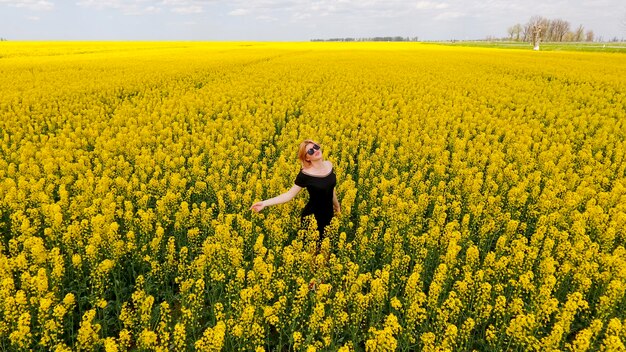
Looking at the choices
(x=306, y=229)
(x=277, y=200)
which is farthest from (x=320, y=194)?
(x=306, y=229)

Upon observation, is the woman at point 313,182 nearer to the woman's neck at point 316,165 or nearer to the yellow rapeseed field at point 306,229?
the woman's neck at point 316,165

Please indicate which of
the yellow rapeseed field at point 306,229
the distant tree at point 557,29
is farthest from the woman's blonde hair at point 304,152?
the distant tree at point 557,29

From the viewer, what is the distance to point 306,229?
6133 millimetres

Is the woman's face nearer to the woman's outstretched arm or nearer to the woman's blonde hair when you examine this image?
the woman's blonde hair

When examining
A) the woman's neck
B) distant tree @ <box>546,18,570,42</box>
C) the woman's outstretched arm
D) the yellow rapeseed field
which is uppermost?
distant tree @ <box>546,18,570,42</box>

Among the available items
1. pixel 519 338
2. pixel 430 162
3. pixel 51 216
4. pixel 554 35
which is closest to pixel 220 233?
pixel 51 216

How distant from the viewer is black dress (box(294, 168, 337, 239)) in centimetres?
534

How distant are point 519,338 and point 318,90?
15.4 meters

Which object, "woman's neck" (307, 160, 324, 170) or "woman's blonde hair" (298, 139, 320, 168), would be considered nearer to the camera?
"woman's blonde hair" (298, 139, 320, 168)

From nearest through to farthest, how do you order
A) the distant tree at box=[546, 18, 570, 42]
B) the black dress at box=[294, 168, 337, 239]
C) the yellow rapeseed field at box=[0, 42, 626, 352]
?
1. the yellow rapeseed field at box=[0, 42, 626, 352]
2. the black dress at box=[294, 168, 337, 239]
3. the distant tree at box=[546, 18, 570, 42]

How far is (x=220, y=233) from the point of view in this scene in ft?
17.7

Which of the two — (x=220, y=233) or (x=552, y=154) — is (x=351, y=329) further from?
(x=552, y=154)

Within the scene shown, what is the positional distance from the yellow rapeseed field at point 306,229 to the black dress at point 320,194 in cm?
23

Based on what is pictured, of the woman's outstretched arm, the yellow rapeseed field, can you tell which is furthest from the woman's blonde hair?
the yellow rapeseed field
